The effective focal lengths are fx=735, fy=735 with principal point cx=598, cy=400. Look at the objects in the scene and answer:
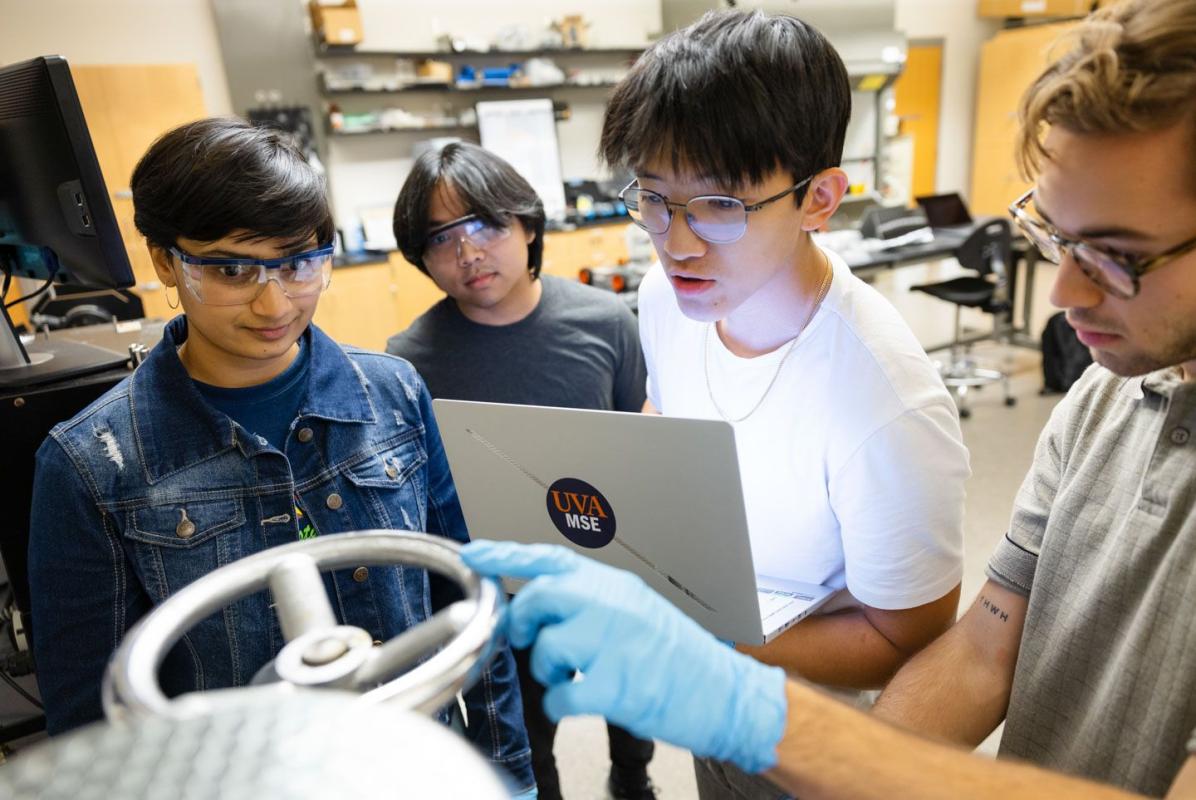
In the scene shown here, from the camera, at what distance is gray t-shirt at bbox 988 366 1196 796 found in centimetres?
75

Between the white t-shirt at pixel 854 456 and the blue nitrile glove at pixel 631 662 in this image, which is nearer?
the blue nitrile glove at pixel 631 662

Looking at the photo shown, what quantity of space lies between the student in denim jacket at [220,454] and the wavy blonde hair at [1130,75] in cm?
95

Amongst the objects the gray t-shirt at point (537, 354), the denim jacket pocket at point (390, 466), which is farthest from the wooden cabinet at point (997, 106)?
the denim jacket pocket at point (390, 466)

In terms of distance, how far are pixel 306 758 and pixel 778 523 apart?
0.86m

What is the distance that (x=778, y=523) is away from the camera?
107cm

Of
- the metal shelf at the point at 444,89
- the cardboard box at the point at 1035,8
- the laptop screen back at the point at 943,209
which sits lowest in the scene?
the laptop screen back at the point at 943,209

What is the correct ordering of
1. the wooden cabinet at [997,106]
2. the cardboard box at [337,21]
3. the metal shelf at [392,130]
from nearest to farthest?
the cardboard box at [337,21] → the metal shelf at [392,130] → the wooden cabinet at [997,106]

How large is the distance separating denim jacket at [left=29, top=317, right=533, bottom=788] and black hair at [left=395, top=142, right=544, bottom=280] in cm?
52

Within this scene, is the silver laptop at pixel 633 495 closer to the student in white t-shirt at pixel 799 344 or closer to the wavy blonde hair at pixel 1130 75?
the student in white t-shirt at pixel 799 344

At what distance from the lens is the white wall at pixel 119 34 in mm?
4512

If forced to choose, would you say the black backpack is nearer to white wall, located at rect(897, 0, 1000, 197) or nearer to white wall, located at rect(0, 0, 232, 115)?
white wall, located at rect(897, 0, 1000, 197)

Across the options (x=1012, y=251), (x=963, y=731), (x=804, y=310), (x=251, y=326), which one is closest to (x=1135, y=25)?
(x=804, y=310)

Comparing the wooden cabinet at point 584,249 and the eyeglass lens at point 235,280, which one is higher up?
the eyeglass lens at point 235,280

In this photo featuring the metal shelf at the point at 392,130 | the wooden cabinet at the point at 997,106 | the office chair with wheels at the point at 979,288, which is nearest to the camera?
the office chair with wheels at the point at 979,288
